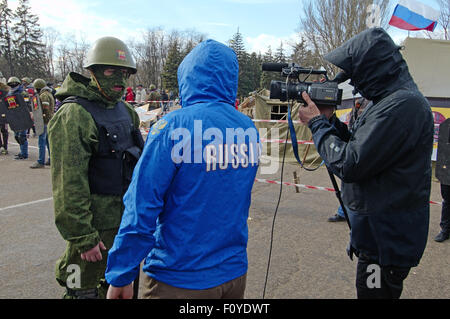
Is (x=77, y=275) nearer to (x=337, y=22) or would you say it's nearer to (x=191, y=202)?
(x=191, y=202)

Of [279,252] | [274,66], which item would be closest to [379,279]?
[274,66]

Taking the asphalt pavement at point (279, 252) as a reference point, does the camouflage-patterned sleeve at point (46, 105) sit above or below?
above

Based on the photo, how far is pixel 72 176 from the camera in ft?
6.38

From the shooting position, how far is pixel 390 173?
5.74ft

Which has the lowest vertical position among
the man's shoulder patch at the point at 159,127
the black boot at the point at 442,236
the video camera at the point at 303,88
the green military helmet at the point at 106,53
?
the black boot at the point at 442,236

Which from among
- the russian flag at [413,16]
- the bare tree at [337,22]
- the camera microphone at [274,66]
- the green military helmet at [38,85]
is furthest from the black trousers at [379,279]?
the bare tree at [337,22]

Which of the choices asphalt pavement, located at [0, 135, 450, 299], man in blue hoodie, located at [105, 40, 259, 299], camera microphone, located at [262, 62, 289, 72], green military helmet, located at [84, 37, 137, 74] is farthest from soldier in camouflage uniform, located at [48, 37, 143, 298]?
asphalt pavement, located at [0, 135, 450, 299]

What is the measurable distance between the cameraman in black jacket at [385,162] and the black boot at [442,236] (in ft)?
10.6

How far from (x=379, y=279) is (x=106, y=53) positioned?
2250 millimetres

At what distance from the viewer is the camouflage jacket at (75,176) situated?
193cm

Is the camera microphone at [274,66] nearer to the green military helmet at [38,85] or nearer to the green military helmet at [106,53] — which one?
the green military helmet at [106,53]

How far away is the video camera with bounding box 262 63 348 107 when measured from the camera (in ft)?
6.57
